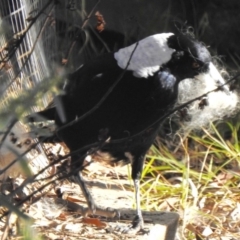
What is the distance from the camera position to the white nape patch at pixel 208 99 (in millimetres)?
3658

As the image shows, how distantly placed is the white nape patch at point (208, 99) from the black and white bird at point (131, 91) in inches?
0.8

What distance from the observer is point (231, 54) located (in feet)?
18.8

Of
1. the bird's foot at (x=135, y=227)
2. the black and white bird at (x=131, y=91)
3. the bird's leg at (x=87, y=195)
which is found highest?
the black and white bird at (x=131, y=91)

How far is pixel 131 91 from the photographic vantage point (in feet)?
11.4

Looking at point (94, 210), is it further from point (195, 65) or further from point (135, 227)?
point (195, 65)

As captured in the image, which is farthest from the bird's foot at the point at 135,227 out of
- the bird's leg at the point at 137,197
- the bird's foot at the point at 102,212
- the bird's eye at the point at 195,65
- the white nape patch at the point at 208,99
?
the bird's eye at the point at 195,65

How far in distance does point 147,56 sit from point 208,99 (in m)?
0.53

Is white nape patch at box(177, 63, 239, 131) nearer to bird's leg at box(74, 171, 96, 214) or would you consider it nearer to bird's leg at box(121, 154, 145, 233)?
bird's leg at box(121, 154, 145, 233)

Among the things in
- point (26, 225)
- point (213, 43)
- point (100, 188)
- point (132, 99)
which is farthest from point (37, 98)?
point (213, 43)

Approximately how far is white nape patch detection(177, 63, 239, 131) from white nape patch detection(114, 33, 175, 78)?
222 mm

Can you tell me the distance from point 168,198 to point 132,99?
3.69 feet

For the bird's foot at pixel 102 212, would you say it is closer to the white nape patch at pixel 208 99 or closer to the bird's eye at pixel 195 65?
the white nape patch at pixel 208 99

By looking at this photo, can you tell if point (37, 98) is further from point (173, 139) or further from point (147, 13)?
point (147, 13)

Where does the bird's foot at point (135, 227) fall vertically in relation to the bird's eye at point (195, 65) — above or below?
below
